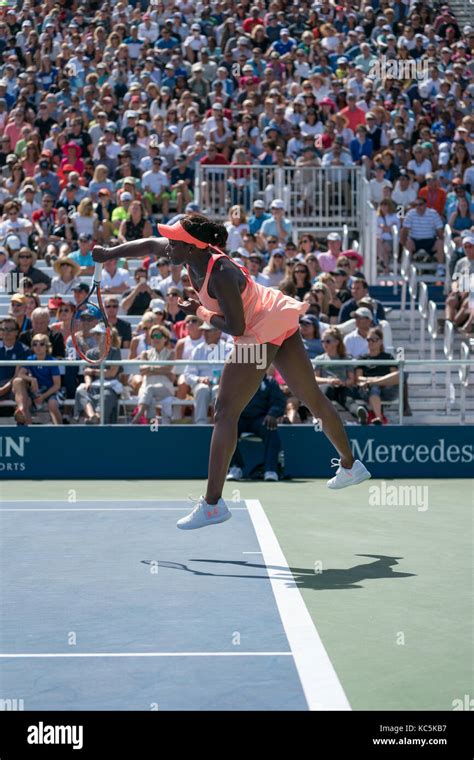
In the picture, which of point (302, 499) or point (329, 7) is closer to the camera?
point (302, 499)

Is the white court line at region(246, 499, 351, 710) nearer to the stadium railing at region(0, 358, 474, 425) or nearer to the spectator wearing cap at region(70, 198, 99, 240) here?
the stadium railing at region(0, 358, 474, 425)

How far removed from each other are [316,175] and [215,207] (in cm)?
155

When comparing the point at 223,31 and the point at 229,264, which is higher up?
the point at 223,31

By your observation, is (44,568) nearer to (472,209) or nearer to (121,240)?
(121,240)

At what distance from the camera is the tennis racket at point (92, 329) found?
29.6ft

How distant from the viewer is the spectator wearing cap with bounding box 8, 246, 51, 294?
16781 mm

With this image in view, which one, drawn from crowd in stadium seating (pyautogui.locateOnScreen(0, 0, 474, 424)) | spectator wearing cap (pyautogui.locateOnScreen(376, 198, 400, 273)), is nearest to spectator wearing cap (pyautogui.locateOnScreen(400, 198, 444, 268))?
crowd in stadium seating (pyautogui.locateOnScreen(0, 0, 474, 424))

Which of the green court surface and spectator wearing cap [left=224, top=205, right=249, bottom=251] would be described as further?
spectator wearing cap [left=224, top=205, right=249, bottom=251]

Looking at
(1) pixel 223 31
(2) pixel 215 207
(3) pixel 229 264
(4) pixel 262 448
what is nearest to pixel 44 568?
(3) pixel 229 264

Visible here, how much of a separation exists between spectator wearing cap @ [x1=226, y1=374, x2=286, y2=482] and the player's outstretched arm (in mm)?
5330

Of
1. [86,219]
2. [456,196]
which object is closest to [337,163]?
[456,196]

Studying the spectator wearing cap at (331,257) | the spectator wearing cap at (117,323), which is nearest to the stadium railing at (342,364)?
the spectator wearing cap at (117,323)

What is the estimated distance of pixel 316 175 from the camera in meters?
19.0

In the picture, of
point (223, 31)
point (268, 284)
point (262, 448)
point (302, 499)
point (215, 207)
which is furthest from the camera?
point (223, 31)
